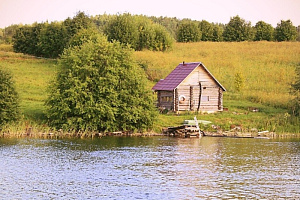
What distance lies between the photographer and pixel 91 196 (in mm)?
27984

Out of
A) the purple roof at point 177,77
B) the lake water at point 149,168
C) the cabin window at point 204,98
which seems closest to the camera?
the lake water at point 149,168

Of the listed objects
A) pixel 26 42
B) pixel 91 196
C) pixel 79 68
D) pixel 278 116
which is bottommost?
pixel 91 196

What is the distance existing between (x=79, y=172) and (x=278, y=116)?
28.2 metres

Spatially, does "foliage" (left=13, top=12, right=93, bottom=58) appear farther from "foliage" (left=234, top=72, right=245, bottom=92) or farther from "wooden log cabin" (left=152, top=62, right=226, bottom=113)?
"wooden log cabin" (left=152, top=62, right=226, bottom=113)

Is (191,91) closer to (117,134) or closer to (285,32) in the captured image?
(117,134)

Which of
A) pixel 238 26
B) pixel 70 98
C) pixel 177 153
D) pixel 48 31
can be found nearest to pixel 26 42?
pixel 48 31

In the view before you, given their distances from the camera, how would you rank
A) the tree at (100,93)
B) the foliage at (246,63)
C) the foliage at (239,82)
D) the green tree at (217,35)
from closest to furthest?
the tree at (100,93)
the foliage at (239,82)
the foliage at (246,63)
the green tree at (217,35)

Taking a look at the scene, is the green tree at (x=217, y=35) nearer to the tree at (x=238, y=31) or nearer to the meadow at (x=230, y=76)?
the tree at (x=238, y=31)

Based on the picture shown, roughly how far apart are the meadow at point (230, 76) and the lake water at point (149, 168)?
661cm

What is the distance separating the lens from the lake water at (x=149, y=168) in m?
29.0

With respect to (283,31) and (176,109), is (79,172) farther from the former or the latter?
(283,31)

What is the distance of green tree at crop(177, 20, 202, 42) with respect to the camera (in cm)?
11262

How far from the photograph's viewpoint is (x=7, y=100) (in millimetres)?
50312

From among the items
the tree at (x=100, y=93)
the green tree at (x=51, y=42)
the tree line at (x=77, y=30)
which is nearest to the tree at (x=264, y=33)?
the tree line at (x=77, y=30)
